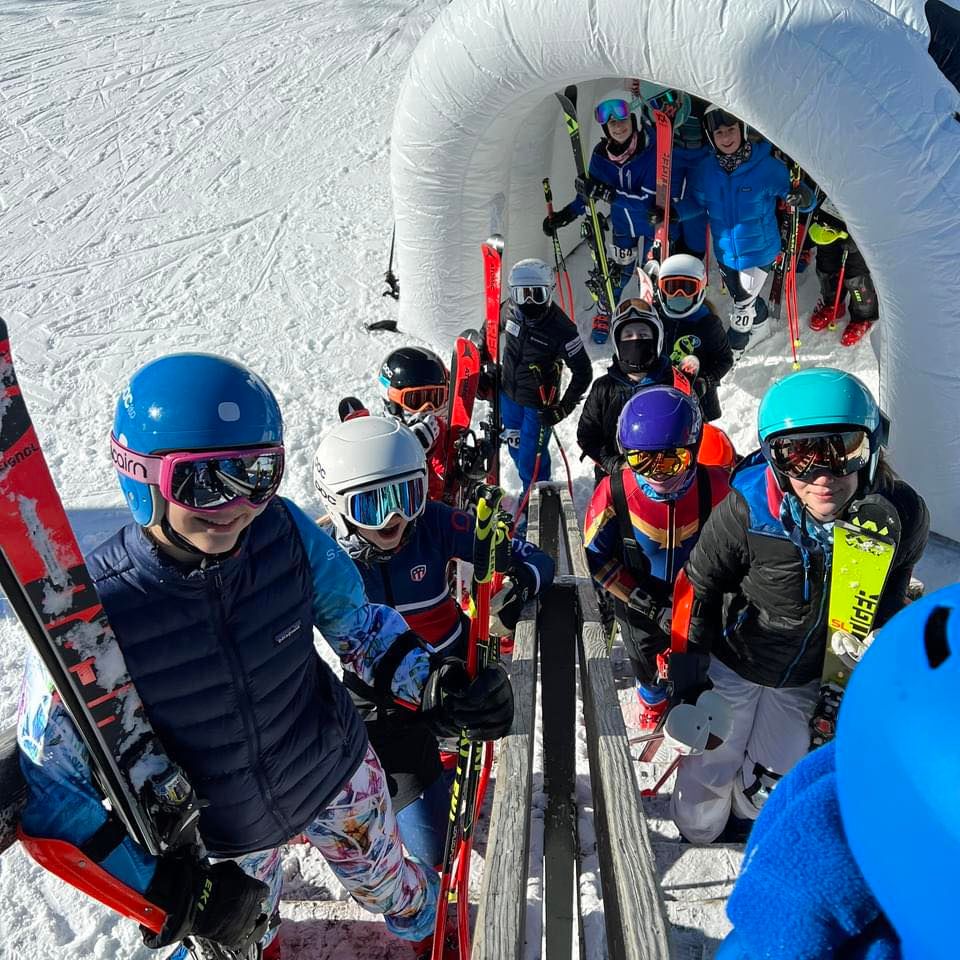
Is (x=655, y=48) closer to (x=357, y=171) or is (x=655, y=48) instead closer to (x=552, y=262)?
(x=552, y=262)

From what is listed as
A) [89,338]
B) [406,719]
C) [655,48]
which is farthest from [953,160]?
[89,338]

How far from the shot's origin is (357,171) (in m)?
12.8

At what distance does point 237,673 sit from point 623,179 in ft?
22.0

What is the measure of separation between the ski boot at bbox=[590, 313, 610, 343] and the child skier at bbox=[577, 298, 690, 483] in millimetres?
3454

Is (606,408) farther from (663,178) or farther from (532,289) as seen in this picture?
(663,178)

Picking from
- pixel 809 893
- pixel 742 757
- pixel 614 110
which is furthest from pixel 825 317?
pixel 809 893

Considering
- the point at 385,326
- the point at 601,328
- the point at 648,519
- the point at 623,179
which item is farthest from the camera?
the point at 385,326

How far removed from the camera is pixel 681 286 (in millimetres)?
5449

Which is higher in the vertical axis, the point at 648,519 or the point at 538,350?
the point at 538,350

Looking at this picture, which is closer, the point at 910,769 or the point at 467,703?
the point at 910,769

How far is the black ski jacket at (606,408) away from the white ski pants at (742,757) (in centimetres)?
189

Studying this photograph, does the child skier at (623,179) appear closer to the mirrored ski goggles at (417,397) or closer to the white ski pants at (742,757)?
the mirrored ski goggles at (417,397)

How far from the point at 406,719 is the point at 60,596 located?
190 cm

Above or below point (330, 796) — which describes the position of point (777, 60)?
above
